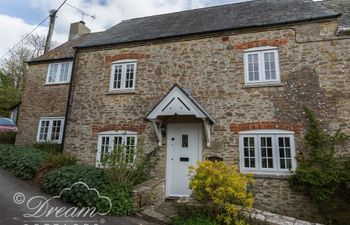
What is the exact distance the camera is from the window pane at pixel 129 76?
9738 millimetres

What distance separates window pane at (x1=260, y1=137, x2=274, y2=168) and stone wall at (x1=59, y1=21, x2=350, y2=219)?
0.50m

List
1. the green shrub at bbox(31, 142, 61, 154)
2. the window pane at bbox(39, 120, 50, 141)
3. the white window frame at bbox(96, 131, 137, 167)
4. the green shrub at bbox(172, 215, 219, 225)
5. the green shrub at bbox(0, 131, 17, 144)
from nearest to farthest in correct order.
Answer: the green shrub at bbox(172, 215, 219, 225) < the white window frame at bbox(96, 131, 137, 167) < the green shrub at bbox(31, 142, 61, 154) < the window pane at bbox(39, 120, 50, 141) < the green shrub at bbox(0, 131, 17, 144)

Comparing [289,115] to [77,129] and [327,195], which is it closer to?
[327,195]

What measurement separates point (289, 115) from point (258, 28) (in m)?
3.53

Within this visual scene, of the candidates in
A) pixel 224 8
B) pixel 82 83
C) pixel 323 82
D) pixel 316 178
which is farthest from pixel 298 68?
pixel 82 83

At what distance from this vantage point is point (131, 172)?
24.2 feet

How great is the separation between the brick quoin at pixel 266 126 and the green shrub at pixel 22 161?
7.68 meters

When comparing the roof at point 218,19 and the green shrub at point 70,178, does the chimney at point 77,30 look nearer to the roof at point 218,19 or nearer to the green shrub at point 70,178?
the roof at point 218,19

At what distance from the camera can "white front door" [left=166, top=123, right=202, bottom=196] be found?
27.0 ft

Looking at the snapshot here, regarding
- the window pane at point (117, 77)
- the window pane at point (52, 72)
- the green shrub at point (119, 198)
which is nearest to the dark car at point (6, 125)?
the window pane at point (52, 72)

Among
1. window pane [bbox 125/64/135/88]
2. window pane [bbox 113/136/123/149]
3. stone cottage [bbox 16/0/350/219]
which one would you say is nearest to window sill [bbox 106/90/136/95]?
stone cottage [bbox 16/0/350/219]

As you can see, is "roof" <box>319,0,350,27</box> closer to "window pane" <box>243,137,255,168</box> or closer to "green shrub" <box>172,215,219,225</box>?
"window pane" <box>243,137,255,168</box>

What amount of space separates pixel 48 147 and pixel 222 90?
8820 mm

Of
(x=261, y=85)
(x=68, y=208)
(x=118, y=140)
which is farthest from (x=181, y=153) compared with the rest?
(x=68, y=208)
